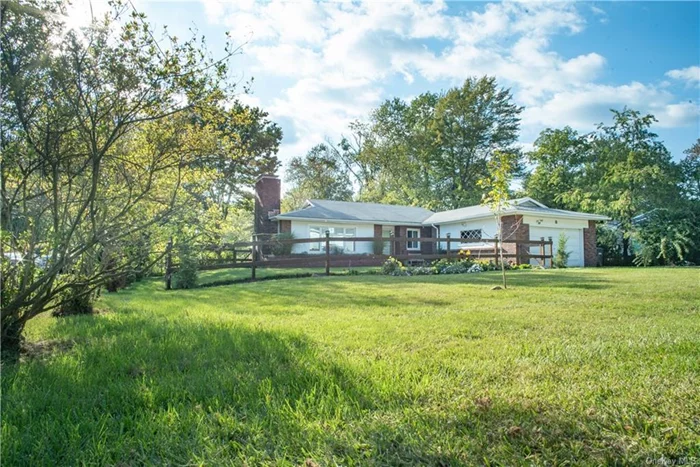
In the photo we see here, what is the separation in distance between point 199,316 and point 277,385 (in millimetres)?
2976

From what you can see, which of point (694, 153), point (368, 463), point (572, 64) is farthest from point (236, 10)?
point (694, 153)

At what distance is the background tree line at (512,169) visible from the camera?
802 inches

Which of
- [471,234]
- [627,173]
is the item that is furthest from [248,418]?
[627,173]

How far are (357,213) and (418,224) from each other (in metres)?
3.72

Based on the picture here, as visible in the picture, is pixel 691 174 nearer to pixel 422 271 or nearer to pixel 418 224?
pixel 418 224

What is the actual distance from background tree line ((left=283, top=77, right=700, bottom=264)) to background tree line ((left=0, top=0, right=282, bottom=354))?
17097mm

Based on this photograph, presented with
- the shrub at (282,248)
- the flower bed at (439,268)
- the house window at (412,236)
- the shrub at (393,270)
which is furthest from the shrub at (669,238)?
the shrub at (282,248)

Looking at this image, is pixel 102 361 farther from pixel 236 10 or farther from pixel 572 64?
pixel 572 64

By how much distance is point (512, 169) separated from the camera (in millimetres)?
16219

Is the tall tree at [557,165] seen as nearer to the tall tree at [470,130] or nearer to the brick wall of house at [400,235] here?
the tall tree at [470,130]

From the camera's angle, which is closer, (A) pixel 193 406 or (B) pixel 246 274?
(A) pixel 193 406

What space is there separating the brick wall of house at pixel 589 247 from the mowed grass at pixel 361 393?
16993 millimetres

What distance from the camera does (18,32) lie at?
9.74ft

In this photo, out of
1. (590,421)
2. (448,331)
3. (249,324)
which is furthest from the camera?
(249,324)
